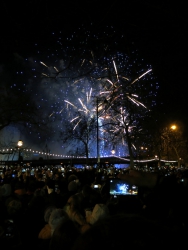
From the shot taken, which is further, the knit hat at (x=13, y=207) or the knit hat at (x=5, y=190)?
the knit hat at (x=5, y=190)

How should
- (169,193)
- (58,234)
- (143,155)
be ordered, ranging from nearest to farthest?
(169,193) → (58,234) → (143,155)

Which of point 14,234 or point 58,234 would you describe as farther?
point 14,234

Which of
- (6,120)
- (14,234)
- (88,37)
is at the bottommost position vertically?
(14,234)

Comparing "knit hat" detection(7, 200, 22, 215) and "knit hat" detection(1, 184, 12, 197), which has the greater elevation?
"knit hat" detection(1, 184, 12, 197)

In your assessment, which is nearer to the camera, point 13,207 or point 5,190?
point 13,207

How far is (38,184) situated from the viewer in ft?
42.5

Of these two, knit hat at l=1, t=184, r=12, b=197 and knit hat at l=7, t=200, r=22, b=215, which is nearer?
knit hat at l=7, t=200, r=22, b=215

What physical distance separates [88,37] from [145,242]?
6.16 m

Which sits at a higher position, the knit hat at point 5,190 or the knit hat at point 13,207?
Result: the knit hat at point 5,190

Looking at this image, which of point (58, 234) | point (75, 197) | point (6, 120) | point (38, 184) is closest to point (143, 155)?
point (6, 120)

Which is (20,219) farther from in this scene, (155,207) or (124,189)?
(155,207)

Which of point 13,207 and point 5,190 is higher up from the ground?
point 5,190

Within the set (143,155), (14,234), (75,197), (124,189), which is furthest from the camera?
(143,155)

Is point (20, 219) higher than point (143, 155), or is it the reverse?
point (143, 155)
